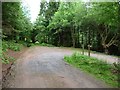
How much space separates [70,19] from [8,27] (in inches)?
561

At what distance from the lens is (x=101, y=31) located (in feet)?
99.8

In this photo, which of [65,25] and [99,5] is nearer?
[99,5]

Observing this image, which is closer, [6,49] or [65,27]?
[6,49]

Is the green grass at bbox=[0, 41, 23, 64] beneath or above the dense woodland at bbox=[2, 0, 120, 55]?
beneath

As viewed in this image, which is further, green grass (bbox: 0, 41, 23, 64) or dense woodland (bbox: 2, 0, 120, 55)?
dense woodland (bbox: 2, 0, 120, 55)

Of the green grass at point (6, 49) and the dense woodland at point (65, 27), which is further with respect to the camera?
the dense woodland at point (65, 27)

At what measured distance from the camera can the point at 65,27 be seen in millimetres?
37594

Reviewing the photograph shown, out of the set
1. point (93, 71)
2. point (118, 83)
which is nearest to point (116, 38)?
A: point (93, 71)

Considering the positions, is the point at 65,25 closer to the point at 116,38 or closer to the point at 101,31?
the point at 101,31

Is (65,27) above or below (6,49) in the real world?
above

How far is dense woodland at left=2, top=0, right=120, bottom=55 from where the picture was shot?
22119 mm

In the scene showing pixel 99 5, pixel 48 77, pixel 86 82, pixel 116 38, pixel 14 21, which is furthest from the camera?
pixel 116 38

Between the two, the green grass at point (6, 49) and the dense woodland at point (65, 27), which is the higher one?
the dense woodland at point (65, 27)

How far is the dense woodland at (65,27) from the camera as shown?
72.6ft
